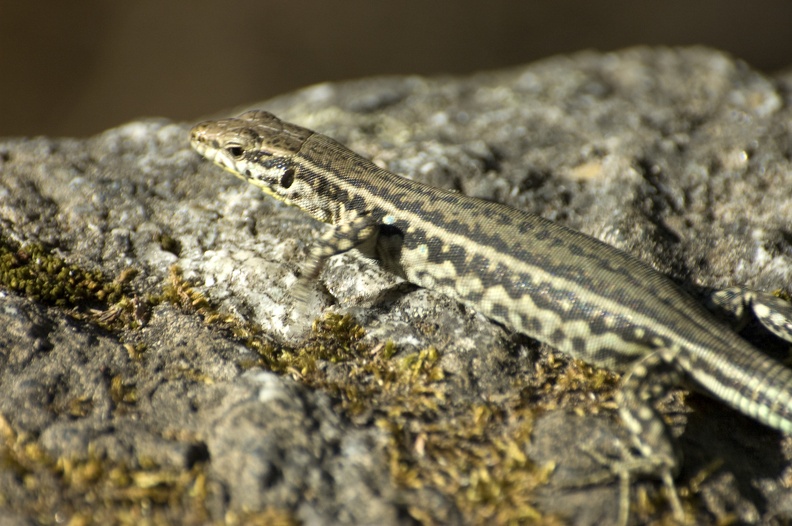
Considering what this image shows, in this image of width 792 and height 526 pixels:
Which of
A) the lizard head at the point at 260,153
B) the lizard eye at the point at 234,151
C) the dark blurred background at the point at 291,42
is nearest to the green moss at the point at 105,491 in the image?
the lizard head at the point at 260,153

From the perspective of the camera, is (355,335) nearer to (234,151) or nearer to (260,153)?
(260,153)

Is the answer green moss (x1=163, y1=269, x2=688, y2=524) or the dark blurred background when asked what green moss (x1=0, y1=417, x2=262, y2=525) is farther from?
the dark blurred background

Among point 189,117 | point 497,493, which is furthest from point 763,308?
point 189,117

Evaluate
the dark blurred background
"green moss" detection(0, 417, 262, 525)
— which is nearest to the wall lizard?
"green moss" detection(0, 417, 262, 525)

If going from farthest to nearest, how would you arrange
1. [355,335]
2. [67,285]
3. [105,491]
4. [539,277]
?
1. [67,285]
2. [355,335]
3. [539,277]
4. [105,491]

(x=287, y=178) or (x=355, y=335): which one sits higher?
(x=287, y=178)

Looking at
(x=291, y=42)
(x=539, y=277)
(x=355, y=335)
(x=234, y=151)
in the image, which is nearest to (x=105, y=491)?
(x=355, y=335)

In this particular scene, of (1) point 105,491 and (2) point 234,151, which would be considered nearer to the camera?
(1) point 105,491
